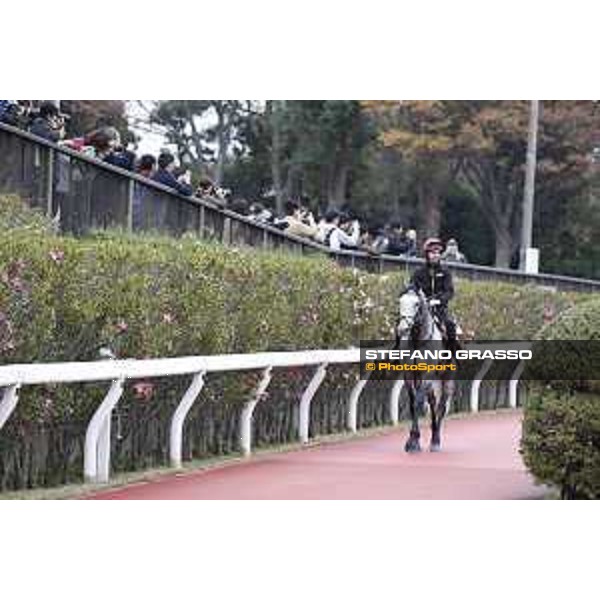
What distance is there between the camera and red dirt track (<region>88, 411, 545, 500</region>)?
10.8 meters

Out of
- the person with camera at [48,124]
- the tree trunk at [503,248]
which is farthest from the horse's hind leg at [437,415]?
the tree trunk at [503,248]

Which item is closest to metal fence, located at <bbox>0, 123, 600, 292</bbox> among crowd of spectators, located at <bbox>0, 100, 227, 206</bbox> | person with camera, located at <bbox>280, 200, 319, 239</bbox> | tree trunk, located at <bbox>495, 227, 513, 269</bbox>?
crowd of spectators, located at <bbox>0, 100, 227, 206</bbox>

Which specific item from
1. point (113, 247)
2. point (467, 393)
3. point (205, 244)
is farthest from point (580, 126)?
point (113, 247)

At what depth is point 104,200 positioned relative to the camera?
14.4m

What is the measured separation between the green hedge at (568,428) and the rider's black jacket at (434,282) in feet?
15.3

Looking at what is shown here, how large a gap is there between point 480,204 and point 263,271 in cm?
2513

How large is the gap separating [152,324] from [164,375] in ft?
1.47

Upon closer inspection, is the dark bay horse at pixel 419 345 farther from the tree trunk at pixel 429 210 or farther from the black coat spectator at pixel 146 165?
the tree trunk at pixel 429 210

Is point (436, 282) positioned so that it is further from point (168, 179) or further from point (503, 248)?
point (503, 248)

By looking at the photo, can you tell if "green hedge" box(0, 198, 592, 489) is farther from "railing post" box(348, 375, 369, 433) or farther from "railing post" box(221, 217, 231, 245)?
"railing post" box(221, 217, 231, 245)

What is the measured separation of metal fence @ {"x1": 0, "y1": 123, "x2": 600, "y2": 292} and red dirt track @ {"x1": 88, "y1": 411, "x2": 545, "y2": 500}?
3059mm

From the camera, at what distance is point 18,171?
12898 millimetres

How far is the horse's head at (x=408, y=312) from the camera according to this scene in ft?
46.4

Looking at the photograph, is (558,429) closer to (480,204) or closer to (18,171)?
(18,171)
